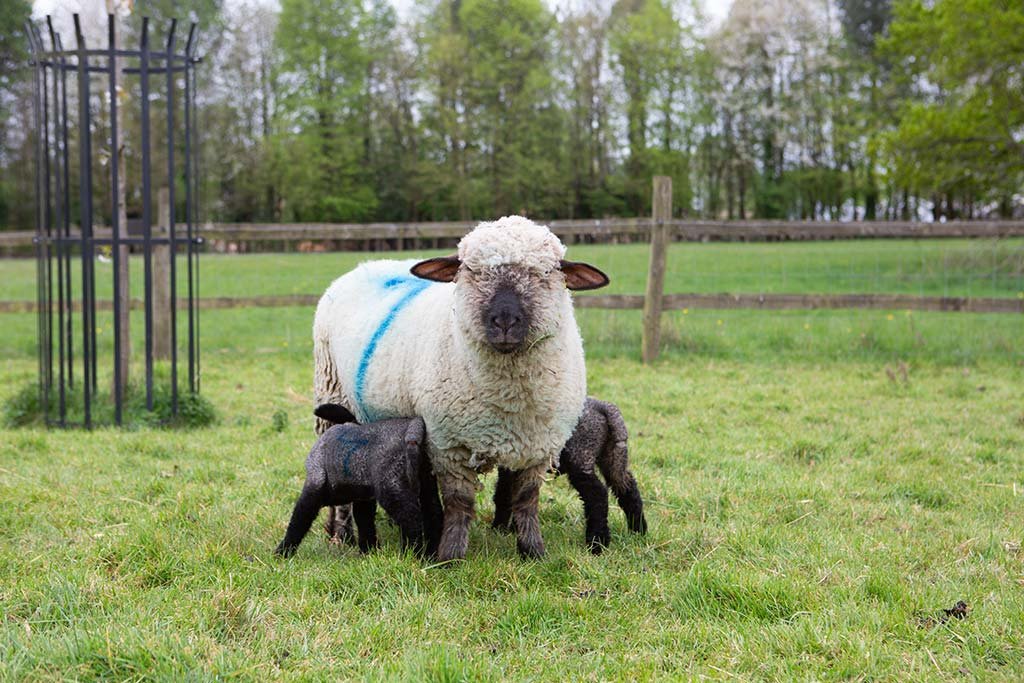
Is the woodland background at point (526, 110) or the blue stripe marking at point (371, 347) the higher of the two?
the woodland background at point (526, 110)

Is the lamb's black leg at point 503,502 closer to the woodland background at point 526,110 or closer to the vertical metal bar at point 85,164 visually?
the vertical metal bar at point 85,164

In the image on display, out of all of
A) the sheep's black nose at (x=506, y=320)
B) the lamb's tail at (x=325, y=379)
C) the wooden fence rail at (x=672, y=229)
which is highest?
the wooden fence rail at (x=672, y=229)

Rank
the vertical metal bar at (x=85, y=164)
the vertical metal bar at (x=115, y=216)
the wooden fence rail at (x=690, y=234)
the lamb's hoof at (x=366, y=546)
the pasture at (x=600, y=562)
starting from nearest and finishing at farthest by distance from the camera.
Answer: the pasture at (x=600, y=562), the lamb's hoof at (x=366, y=546), the vertical metal bar at (x=85, y=164), the vertical metal bar at (x=115, y=216), the wooden fence rail at (x=690, y=234)

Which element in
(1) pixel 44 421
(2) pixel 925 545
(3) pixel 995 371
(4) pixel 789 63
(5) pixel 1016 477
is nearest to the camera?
(2) pixel 925 545

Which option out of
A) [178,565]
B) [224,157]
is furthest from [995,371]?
[224,157]

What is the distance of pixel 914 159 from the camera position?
62.1 ft

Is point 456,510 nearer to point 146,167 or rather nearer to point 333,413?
point 333,413

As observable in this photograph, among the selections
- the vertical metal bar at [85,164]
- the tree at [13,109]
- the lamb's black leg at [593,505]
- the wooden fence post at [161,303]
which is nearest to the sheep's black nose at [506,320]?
the lamb's black leg at [593,505]

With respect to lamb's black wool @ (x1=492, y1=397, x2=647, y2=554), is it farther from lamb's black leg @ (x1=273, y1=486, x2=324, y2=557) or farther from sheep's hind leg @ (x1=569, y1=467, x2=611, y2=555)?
lamb's black leg @ (x1=273, y1=486, x2=324, y2=557)

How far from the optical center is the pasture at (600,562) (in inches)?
114

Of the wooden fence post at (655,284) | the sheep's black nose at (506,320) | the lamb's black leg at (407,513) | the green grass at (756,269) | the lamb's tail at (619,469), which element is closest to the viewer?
the sheep's black nose at (506,320)

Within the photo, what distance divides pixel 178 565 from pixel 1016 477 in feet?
15.0

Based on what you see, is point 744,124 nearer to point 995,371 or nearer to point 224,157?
point 224,157

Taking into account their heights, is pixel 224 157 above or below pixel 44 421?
above
